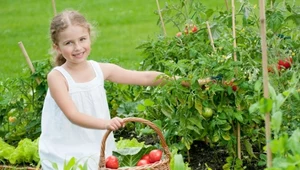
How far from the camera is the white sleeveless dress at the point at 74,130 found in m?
3.94

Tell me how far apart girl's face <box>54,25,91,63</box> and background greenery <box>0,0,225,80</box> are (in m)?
3.82

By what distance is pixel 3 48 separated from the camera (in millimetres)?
9656

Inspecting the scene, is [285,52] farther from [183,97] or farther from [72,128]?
[72,128]

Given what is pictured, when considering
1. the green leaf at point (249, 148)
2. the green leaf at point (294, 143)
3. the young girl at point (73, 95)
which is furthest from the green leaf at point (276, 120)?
the green leaf at point (249, 148)

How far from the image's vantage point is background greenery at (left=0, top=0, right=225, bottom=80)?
8.85 metres

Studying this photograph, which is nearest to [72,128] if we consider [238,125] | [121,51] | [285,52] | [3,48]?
[238,125]

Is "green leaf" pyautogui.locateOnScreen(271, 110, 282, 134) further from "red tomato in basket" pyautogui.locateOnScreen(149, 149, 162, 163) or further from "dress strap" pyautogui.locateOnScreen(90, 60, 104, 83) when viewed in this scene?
"dress strap" pyautogui.locateOnScreen(90, 60, 104, 83)

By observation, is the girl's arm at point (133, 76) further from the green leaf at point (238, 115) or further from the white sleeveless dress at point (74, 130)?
the green leaf at point (238, 115)

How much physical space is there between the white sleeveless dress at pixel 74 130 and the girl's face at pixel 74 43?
13 cm

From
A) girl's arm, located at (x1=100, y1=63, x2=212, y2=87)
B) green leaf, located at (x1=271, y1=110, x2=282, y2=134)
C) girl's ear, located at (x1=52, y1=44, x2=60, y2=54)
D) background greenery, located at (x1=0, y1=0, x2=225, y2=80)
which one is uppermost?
background greenery, located at (x1=0, y1=0, x2=225, y2=80)

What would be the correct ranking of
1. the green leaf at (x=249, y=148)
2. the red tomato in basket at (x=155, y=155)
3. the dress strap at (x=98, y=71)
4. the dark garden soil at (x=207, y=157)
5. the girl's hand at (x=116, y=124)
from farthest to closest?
the dark garden soil at (x=207, y=157), the green leaf at (x=249, y=148), the dress strap at (x=98, y=71), the red tomato in basket at (x=155, y=155), the girl's hand at (x=116, y=124)


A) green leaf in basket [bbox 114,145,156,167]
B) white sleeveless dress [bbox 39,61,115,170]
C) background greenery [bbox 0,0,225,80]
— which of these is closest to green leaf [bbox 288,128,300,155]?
green leaf in basket [bbox 114,145,156,167]

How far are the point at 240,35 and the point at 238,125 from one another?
0.52 m

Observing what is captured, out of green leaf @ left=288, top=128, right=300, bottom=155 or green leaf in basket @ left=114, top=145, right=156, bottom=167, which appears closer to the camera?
green leaf @ left=288, top=128, right=300, bottom=155
